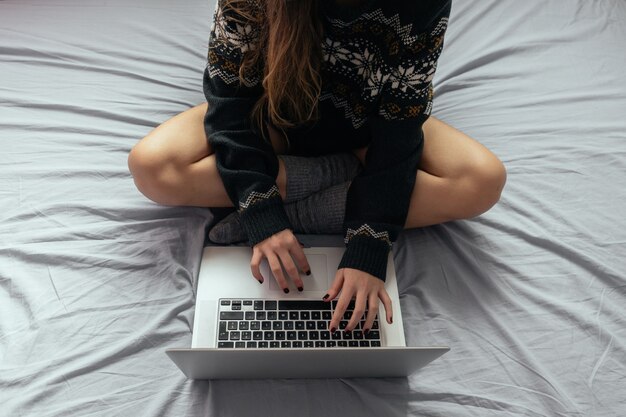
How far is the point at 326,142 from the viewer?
1.00 meters

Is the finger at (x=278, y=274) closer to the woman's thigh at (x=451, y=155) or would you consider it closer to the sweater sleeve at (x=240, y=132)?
the sweater sleeve at (x=240, y=132)

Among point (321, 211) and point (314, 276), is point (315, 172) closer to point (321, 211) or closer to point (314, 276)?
point (321, 211)

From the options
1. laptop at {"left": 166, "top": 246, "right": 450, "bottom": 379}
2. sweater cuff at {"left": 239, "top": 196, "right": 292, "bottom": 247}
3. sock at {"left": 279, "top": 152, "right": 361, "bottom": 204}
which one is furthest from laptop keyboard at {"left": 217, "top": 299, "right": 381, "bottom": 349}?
sock at {"left": 279, "top": 152, "right": 361, "bottom": 204}

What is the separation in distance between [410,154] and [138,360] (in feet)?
1.72

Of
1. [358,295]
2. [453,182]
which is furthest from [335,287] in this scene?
[453,182]

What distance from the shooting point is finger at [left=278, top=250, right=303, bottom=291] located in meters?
0.86

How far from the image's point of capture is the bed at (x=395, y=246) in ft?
2.70

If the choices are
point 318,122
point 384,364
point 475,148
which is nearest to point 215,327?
point 384,364

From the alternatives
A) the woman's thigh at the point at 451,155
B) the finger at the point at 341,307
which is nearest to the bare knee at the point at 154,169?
the finger at the point at 341,307

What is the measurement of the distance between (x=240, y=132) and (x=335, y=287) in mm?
295

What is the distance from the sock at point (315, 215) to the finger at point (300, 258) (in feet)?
0.31

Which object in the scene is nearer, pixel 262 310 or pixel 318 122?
pixel 262 310

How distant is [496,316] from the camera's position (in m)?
0.90

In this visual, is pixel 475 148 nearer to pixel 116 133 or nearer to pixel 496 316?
pixel 496 316
